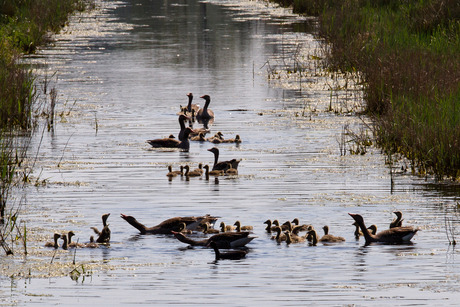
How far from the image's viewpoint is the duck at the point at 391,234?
13.2 m

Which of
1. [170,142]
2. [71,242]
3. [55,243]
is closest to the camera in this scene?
[55,243]

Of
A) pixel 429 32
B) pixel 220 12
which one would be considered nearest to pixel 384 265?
pixel 429 32

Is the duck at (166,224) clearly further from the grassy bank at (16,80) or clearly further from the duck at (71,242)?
the grassy bank at (16,80)

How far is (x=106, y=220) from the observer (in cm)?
1438

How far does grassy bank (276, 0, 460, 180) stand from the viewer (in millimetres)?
17906

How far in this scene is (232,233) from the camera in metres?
13.0

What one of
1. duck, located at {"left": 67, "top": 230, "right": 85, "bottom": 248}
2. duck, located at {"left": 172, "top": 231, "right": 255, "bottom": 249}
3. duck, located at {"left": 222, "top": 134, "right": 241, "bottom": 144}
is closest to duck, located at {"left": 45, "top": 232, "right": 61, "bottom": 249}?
duck, located at {"left": 67, "top": 230, "right": 85, "bottom": 248}

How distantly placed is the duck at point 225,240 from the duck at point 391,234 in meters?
1.55

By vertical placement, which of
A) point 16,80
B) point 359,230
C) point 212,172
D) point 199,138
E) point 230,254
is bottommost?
point 230,254

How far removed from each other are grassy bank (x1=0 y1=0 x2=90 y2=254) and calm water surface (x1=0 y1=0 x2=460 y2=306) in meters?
0.41

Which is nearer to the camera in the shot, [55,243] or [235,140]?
[55,243]

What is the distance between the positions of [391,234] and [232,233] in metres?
2.22

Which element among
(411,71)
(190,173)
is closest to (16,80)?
(190,173)

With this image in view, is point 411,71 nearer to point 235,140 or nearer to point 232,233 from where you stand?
point 235,140
